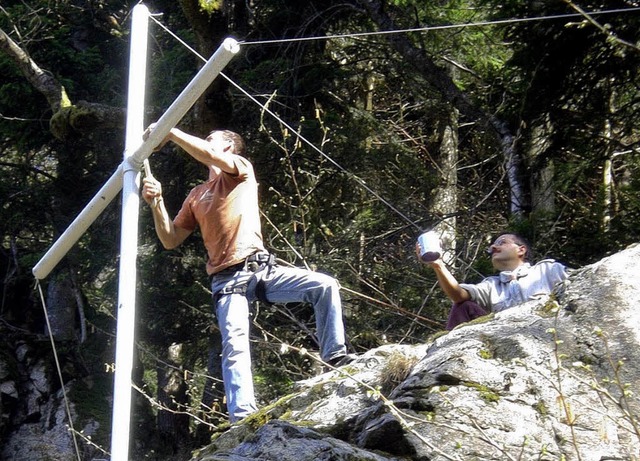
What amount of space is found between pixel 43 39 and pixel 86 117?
2.07 m

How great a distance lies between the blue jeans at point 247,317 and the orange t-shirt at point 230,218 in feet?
0.35

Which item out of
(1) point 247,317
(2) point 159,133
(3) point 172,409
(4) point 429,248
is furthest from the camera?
(3) point 172,409

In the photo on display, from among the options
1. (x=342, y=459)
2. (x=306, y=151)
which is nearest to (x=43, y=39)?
(x=306, y=151)

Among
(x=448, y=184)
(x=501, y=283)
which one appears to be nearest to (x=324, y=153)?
(x=448, y=184)

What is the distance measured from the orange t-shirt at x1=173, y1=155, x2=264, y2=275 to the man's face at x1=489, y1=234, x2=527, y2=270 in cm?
140

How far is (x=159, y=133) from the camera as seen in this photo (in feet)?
16.9

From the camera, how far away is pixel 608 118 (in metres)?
9.28

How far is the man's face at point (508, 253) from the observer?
6.66 m

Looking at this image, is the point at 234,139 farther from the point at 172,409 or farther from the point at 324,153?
the point at 172,409

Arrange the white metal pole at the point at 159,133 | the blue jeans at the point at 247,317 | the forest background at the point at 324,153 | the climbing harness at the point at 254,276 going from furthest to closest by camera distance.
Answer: the forest background at the point at 324,153
the climbing harness at the point at 254,276
the blue jeans at the point at 247,317
the white metal pole at the point at 159,133

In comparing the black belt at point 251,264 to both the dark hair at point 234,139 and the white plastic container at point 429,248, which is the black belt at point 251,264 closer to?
the dark hair at point 234,139

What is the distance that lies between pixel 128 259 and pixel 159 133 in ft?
2.11

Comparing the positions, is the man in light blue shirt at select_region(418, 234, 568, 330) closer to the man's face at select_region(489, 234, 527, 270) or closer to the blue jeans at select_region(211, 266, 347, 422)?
the man's face at select_region(489, 234, 527, 270)

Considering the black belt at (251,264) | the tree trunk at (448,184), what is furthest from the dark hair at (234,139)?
the tree trunk at (448,184)
